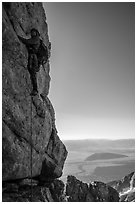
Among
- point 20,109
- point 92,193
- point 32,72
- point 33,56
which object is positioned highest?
point 33,56

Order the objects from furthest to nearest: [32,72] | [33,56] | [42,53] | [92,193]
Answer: [92,193] < [42,53] < [32,72] < [33,56]

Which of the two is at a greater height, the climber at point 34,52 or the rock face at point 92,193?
the climber at point 34,52

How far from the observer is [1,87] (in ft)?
43.7

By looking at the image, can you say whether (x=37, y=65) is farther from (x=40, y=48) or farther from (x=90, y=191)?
(x=90, y=191)

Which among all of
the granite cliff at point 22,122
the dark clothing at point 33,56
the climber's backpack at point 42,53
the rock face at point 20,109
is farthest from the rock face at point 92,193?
the climber's backpack at point 42,53

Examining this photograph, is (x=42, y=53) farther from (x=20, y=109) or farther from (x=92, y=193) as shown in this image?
(x=92, y=193)

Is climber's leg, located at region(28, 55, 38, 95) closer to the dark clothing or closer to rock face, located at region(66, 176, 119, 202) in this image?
the dark clothing

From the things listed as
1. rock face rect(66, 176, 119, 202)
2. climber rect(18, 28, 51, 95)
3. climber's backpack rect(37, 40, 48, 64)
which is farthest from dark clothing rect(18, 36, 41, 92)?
rock face rect(66, 176, 119, 202)

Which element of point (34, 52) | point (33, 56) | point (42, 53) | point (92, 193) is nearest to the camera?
point (33, 56)

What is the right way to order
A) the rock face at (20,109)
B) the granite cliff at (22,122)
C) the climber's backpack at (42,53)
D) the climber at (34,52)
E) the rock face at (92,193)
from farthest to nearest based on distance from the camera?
1. the rock face at (92,193)
2. the climber's backpack at (42,53)
3. the climber at (34,52)
4. the granite cliff at (22,122)
5. the rock face at (20,109)

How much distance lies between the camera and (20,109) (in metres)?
15.3

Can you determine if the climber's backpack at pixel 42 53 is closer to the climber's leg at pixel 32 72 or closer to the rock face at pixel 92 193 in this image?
the climber's leg at pixel 32 72

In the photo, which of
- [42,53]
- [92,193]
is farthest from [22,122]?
[92,193]

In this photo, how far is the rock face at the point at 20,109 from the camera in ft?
45.4
